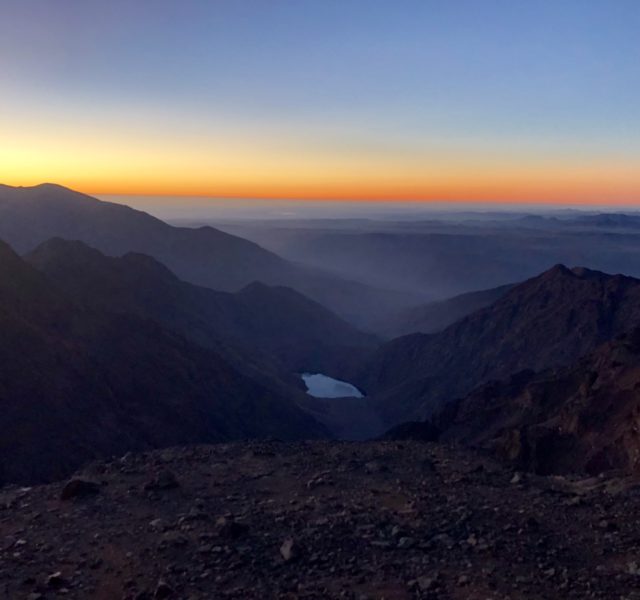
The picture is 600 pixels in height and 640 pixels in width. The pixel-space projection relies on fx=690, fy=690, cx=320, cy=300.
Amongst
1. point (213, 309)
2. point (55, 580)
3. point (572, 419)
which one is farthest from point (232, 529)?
point (213, 309)

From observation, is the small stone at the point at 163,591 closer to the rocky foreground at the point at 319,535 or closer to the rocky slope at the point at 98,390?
the rocky foreground at the point at 319,535

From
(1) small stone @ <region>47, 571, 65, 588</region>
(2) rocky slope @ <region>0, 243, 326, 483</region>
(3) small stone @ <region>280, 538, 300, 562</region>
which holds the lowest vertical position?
(2) rocky slope @ <region>0, 243, 326, 483</region>

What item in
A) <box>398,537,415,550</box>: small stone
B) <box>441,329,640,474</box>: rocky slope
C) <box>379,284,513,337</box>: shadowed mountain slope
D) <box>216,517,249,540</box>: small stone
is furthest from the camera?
<box>379,284,513,337</box>: shadowed mountain slope

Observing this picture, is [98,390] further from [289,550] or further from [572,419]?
[289,550]

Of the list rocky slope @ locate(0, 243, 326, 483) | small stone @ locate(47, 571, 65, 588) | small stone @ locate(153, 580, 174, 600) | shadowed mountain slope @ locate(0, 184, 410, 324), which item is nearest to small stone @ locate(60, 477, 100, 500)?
small stone @ locate(47, 571, 65, 588)

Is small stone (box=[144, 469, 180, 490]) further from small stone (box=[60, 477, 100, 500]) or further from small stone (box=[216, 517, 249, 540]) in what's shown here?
small stone (box=[216, 517, 249, 540])
